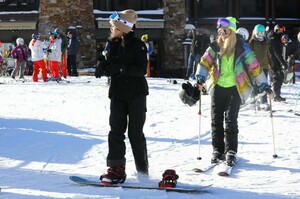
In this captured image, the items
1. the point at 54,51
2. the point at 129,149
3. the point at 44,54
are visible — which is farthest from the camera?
the point at 44,54

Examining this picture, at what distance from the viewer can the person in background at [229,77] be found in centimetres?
554

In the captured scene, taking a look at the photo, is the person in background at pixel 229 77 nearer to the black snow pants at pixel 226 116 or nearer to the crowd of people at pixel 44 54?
the black snow pants at pixel 226 116

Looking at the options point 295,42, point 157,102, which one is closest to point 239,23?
point 295,42

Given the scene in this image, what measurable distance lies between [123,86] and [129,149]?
7.05 feet

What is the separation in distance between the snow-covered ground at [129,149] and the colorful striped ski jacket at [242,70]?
892mm

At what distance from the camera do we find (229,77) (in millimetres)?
5574

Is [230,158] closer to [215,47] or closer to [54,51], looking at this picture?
[215,47]

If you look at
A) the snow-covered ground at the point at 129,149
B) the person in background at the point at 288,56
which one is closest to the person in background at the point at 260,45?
the snow-covered ground at the point at 129,149

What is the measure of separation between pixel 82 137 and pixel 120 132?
9.76 feet

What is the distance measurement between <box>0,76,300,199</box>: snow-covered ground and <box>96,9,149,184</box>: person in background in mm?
341

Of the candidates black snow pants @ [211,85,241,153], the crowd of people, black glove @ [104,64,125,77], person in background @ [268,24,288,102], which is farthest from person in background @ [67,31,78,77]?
black glove @ [104,64,125,77]

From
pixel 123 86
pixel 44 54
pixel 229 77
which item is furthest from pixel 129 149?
pixel 44 54

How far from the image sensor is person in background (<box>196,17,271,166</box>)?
5535mm

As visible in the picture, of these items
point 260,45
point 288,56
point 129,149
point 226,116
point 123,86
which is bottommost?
point 129,149
